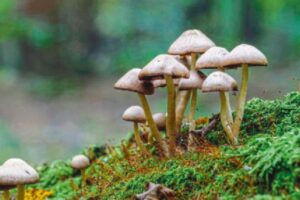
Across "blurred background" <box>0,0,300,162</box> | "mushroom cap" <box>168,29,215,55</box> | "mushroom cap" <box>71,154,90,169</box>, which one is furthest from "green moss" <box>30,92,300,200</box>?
"blurred background" <box>0,0,300,162</box>

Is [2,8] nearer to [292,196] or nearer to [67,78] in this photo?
[67,78]

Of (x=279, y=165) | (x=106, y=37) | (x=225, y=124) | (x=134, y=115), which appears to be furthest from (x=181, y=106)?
(x=106, y=37)

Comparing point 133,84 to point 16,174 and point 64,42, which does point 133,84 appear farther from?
point 64,42

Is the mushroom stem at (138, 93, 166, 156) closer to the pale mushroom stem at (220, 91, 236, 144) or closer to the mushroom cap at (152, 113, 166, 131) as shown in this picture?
the mushroom cap at (152, 113, 166, 131)

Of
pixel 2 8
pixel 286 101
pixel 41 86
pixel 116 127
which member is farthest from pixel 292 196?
pixel 2 8

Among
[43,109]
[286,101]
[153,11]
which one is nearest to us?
[286,101]
